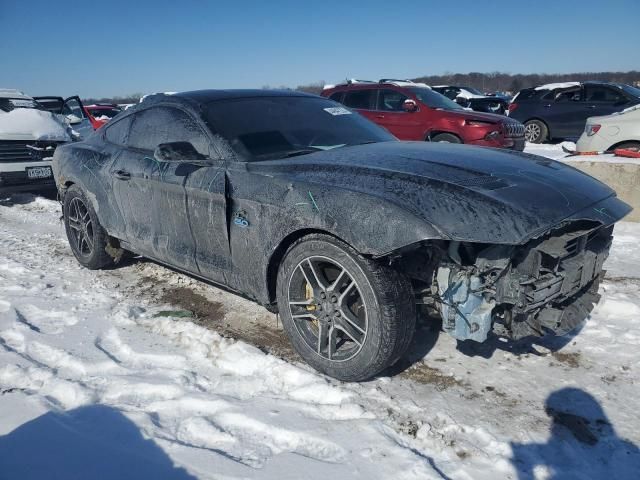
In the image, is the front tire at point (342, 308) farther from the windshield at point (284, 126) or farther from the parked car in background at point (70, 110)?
the parked car in background at point (70, 110)

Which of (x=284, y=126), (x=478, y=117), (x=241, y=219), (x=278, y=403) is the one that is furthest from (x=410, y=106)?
(x=278, y=403)

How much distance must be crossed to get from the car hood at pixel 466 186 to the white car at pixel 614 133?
5.42 meters

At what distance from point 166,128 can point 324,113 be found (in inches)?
47.7

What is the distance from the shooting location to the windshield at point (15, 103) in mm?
9055

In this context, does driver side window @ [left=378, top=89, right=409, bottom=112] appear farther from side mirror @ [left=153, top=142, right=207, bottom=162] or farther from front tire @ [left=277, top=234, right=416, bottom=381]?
front tire @ [left=277, top=234, right=416, bottom=381]

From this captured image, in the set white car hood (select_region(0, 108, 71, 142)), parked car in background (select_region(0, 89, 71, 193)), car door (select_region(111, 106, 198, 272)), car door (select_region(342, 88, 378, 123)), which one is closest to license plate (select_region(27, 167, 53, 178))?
parked car in background (select_region(0, 89, 71, 193))

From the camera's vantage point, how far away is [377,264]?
2625 millimetres

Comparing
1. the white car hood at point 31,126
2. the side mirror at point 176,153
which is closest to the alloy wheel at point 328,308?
the side mirror at point 176,153

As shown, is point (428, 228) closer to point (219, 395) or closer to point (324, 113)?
point (219, 395)

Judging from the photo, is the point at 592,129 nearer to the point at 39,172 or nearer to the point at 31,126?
the point at 39,172

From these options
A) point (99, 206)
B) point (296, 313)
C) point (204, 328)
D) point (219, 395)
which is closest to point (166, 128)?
point (99, 206)

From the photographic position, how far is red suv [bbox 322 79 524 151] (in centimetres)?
978

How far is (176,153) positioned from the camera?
3352 millimetres

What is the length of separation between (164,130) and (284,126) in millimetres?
958
